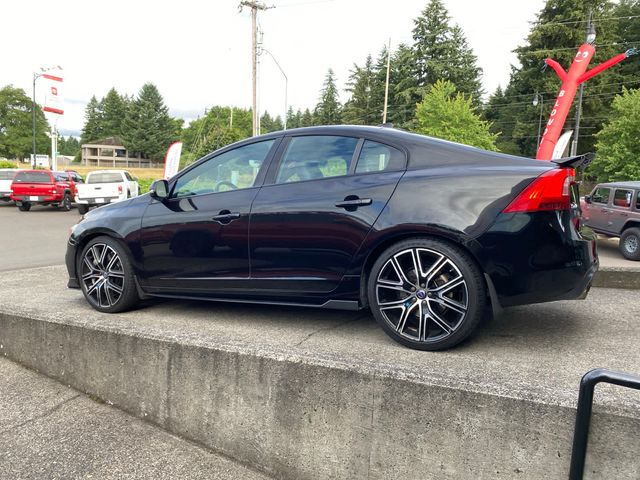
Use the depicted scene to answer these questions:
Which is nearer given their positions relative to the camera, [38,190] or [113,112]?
[38,190]

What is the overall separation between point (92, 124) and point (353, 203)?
133 metres

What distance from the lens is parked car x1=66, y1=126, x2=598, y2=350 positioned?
9.46 feet

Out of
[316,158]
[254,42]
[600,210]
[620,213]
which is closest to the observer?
[316,158]

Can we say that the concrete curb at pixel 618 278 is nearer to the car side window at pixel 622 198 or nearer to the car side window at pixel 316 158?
the car side window at pixel 316 158

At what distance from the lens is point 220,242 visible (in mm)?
3691

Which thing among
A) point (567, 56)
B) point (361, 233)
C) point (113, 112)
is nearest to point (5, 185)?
point (361, 233)

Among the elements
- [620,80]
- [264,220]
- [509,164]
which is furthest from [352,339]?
[620,80]

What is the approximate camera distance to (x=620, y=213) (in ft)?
45.0

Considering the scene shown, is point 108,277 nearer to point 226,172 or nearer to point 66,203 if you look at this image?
point 226,172

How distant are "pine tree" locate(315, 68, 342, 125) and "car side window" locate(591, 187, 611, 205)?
207ft

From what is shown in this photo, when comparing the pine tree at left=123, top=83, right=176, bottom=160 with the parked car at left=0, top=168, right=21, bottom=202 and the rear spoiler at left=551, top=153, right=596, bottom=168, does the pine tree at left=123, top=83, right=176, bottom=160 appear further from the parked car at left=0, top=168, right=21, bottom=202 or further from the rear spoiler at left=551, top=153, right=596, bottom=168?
the rear spoiler at left=551, top=153, right=596, bottom=168

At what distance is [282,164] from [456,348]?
5.85 ft

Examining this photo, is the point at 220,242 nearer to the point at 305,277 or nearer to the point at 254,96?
the point at 305,277

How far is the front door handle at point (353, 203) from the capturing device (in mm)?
3217
